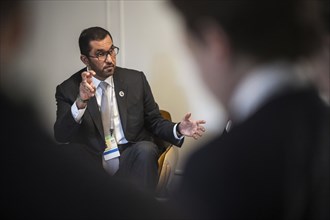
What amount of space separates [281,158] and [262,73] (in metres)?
0.11

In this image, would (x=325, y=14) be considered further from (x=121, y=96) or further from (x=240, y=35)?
(x=121, y=96)

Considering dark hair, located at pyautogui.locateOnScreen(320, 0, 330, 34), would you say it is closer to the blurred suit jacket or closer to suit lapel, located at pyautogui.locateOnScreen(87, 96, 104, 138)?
the blurred suit jacket

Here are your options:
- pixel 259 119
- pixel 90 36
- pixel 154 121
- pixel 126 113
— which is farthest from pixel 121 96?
pixel 259 119

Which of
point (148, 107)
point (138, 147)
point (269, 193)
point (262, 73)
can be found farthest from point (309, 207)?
point (148, 107)

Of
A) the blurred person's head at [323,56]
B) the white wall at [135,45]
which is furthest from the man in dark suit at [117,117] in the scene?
the blurred person's head at [323,56]

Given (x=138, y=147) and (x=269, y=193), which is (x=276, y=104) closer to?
(x=269, y=193)

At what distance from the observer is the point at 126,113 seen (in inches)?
75.1

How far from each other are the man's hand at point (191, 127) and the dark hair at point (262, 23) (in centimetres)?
116

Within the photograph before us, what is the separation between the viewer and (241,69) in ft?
1.58

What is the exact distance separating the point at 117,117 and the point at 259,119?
57.4 inches

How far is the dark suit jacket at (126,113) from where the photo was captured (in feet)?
6.11

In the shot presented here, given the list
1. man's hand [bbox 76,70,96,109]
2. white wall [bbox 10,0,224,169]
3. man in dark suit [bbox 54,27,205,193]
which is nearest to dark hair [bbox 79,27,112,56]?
→ man in dark suit [bbox 54,27,205,193]

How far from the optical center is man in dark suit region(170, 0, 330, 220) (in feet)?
1.53

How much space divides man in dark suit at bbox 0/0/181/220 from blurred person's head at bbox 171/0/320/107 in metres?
0.16
